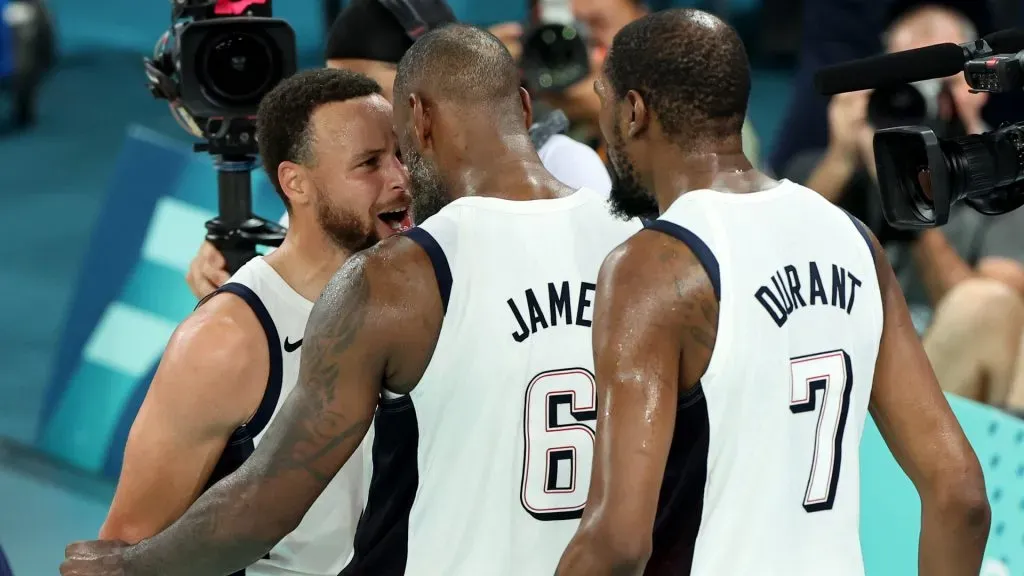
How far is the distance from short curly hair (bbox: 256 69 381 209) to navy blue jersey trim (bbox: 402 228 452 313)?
670 millimetres

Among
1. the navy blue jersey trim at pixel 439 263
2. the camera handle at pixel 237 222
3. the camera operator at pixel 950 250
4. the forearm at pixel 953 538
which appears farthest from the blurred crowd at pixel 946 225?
the navy blue jersey trim at pixel 439 263

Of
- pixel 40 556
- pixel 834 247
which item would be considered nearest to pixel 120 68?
pixel 40 556

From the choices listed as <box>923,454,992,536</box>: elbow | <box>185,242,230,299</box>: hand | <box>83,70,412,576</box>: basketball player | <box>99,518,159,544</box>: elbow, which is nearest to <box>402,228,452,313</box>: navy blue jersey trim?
<box>83,70,412,576</box>: basketball player

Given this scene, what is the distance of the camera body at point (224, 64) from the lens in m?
3.78

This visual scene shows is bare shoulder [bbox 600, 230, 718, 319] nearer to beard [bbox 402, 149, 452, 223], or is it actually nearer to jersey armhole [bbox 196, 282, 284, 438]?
beard [bbox 402, 149, 452, 223]

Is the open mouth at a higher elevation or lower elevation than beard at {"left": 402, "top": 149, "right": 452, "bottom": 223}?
lower

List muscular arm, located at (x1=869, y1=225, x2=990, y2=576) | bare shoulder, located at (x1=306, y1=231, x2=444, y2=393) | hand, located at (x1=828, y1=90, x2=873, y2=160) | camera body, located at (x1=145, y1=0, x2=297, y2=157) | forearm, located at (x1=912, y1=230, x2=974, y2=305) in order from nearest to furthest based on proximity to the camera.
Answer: bare shoulder, located at (x1=306, y1=231, x2=444, y2=393) < muscular arm, located at (x1=869, y1=225, x2=990, y2=576) < camera body, located at (x1=145, y1=0, x2=297, y2=157) < forearm, located at (x1=912, y1=230, x2=974, y2=305) < hand, located at (x1=828, y1=90, x2=873, y2=160)

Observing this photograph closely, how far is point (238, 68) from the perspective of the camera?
3824 mm

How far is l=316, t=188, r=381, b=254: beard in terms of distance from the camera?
10.7 feet

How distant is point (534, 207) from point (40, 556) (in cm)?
360

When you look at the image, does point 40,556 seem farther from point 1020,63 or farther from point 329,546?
point 1020,63

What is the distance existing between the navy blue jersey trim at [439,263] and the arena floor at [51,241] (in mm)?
3378

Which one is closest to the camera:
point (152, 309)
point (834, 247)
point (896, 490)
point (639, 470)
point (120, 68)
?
point (639, 470)

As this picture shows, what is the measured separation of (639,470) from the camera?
94.7 inches
